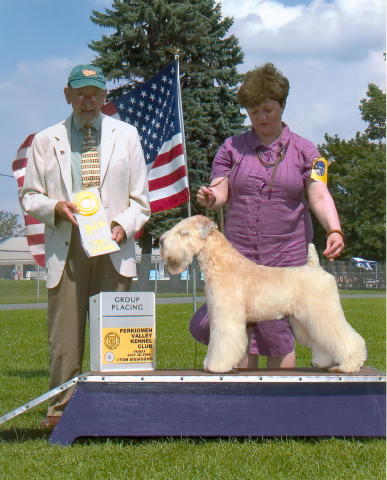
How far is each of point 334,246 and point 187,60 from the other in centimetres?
3080

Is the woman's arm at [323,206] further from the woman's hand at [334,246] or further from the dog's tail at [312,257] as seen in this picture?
the dog's tail at [312,257]

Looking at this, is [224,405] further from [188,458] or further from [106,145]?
[106,145]

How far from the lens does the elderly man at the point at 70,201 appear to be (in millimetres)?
5031

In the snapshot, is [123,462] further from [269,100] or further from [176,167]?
[176,167]

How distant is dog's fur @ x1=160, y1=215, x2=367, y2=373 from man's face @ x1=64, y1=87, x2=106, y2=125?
1094mm

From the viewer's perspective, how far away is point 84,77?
4848 millimetres

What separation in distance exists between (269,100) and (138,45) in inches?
1199

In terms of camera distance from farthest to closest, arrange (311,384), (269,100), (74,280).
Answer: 1. (74,280)
2. (269,100)
3. (311,384)

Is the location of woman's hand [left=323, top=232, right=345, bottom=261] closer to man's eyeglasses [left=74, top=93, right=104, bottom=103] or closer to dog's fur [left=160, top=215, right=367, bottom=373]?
dog's fur [left=160, top=215, right=367, bottom=373]

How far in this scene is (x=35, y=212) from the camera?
5.01 metres

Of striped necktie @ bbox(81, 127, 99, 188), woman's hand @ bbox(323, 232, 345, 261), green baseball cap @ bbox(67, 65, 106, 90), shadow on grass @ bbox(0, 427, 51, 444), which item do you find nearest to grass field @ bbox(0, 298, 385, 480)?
shadow on grass @ bbox(0, 427, 51, 444)

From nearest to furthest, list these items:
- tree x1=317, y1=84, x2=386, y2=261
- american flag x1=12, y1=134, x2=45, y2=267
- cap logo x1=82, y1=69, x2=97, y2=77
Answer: cap logo x1=82, y1=69, x2=97, y2=77
american flag x1=12, y1=134, x2=45, y2=267
tree x1=317, y1=84, x2=386, y2=261

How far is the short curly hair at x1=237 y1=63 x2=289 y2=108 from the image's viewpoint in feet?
15.4

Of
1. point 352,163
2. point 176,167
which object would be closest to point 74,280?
point 176,167
